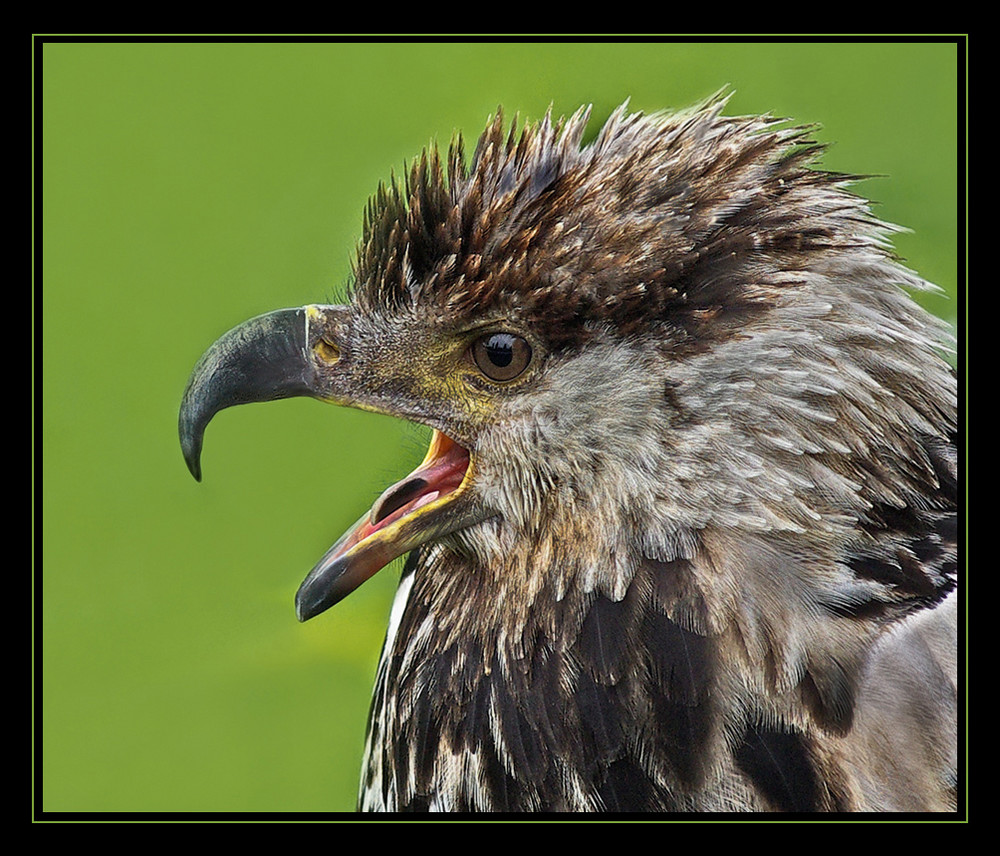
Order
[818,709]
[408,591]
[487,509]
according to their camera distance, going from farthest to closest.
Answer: [408,591] → [487,509] → [818,709]

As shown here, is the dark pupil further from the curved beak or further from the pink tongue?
the curved beak

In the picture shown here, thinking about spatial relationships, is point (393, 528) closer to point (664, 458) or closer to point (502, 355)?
point (502, 355)

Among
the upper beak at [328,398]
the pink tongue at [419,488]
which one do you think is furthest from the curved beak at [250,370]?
the pink tongue at [419,488]

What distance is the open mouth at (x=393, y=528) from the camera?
1.97 metres

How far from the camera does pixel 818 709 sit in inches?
70.2

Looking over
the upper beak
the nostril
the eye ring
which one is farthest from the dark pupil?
the nostril

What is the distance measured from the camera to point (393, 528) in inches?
77.6

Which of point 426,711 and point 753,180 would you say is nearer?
point 753,180

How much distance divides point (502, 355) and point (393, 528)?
36 cm

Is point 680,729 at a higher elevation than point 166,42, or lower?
lower

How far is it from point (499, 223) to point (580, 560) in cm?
58

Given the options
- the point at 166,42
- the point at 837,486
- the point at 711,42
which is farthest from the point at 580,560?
the point at 166,42

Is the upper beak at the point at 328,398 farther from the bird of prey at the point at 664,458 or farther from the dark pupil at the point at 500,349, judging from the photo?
the dark pupil at the point at 500,349

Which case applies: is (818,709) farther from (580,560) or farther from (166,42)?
(166,42)
